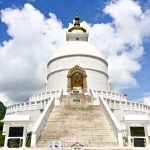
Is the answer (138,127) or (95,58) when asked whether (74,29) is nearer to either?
(95,58)

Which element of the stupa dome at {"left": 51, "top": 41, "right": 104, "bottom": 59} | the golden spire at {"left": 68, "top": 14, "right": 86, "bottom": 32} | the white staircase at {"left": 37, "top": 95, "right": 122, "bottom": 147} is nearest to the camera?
the white staircase at {"left": 37, "top": 95, "right": 122, "bottom": 147}

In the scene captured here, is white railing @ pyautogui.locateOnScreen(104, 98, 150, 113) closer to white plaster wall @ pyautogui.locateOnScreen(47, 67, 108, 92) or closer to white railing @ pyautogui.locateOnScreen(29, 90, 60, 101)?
white railing @ pyautogui.locateOnScreen(29, 90, 60, 101)

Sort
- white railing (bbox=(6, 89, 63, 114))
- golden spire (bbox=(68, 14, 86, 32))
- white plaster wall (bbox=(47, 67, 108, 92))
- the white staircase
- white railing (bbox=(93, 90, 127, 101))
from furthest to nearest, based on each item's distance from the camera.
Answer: golden spire (bbox=(68, 14, 86, 32))
white plaster wall (bbox=(47, 67, 108, 92))
white railing (bbox=(93, 90, 127, 101))
white railing (bbox=(6, 89, 63, 114))
the white staircase

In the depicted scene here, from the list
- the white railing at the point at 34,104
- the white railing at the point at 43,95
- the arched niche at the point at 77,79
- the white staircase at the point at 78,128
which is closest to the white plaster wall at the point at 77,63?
the arched niche at the point at 77,79

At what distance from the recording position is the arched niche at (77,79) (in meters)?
30.9

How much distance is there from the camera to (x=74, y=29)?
4097 cm

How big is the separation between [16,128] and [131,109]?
47.1 ft

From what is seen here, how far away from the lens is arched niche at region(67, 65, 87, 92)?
30.9 meters

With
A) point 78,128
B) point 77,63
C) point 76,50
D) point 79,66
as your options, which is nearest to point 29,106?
point 79,66

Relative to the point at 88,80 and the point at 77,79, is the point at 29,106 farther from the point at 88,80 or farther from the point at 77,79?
the point at 88,80

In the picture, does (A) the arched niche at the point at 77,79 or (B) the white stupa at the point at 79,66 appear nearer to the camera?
(A) the arched niche at the point at 77,79

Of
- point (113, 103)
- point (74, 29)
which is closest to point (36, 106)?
point (113, 103)

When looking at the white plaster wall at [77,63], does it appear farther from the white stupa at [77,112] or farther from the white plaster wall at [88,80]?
the white plaster wall at [88,80]

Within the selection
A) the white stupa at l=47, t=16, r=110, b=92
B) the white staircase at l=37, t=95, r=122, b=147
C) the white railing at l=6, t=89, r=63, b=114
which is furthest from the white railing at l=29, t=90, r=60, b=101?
the white staircase at l=37, t=95, r=122, b=147
